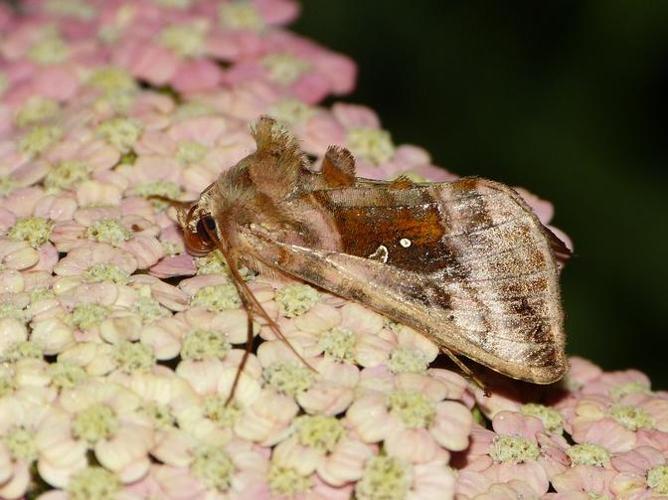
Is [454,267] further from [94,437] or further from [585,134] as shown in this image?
[585,134]

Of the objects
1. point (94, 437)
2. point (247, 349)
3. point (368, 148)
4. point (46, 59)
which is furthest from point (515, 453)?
point (46, 59)

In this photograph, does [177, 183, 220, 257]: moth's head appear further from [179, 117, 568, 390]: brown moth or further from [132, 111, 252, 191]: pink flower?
[132, 111, 252, 191]: pink flower

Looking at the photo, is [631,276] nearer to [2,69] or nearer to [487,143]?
[487,143]

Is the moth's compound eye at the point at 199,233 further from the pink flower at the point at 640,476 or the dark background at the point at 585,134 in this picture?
the dark background at the point at 585,134

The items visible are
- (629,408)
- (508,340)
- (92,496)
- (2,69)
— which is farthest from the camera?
(2,69)

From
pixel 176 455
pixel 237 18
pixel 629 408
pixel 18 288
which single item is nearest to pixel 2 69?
pixel 237 18

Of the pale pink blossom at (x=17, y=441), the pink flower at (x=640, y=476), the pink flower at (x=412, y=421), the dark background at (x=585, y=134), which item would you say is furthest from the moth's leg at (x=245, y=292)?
the dark background at (x=585, y=134)
